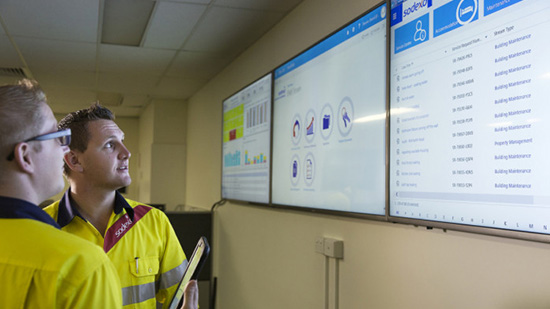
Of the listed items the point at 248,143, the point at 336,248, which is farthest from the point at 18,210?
the point at 248,143

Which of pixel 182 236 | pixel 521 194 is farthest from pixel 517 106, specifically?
pixel 182 236

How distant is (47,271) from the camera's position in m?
0.87

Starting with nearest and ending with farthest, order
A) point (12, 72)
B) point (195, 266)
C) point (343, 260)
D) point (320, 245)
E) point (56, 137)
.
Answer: point (56, 137) < point (195, 266) < point (343, 260) < point (320, 245) < point (12, 72)

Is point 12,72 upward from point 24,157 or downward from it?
upward

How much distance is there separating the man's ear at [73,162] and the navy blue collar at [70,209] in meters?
0.09

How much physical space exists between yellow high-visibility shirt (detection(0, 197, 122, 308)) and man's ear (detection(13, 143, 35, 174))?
111 millimetres

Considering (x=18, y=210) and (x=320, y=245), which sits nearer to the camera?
(x=18, y=210)

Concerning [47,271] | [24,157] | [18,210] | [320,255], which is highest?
[24,157]

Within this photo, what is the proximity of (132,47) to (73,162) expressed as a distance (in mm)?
2824

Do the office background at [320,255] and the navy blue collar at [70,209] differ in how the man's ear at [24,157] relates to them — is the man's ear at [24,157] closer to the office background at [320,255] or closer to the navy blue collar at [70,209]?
the navy blue collar at [70,209]

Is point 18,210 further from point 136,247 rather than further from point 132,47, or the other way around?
point 132,47

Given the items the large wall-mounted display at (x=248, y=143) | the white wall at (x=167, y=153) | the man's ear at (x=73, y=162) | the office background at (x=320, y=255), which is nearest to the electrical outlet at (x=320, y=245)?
the office background at (x=320, y=255)

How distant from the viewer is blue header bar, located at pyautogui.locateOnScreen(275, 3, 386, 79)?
225 cm

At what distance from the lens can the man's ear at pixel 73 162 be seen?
173 cm
